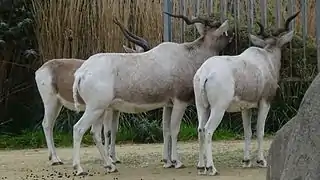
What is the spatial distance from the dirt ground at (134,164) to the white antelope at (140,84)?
0.34 meters

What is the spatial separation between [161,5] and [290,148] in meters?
10.9

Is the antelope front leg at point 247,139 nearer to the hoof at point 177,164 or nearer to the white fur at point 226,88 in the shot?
the white fur at point 226,88

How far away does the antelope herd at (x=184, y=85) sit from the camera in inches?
341

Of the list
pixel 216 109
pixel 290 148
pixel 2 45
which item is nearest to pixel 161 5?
pixel 2 45

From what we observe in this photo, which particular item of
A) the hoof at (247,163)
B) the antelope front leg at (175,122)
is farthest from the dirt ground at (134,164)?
the antelope front leg at (175,122)

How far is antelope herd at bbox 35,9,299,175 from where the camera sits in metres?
8.66

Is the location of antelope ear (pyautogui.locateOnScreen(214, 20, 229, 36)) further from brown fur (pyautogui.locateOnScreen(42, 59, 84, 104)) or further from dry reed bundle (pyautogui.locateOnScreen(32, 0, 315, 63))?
dry reed bundle (pyautogui.locateOnScreen(32, 0, 315, 63))

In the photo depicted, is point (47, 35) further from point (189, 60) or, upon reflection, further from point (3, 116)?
point (189, 60)

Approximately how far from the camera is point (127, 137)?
1416cm

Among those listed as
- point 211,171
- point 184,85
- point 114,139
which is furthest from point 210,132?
point 114,139

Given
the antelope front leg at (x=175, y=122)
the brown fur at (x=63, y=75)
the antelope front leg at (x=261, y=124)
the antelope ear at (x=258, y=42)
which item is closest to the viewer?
the antelope front leg at (x=261, y=124)

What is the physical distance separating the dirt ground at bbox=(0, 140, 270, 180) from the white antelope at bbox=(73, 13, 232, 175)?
0.34 meters

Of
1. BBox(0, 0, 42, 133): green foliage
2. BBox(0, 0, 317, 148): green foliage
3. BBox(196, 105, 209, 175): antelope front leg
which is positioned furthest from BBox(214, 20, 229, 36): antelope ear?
BBox(0, 0, 42, 133): green foliage

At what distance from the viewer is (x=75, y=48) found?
15.5m
